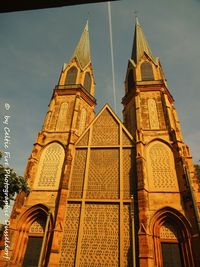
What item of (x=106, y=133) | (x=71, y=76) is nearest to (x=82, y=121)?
(x=106, y=133)

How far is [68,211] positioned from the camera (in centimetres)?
1465

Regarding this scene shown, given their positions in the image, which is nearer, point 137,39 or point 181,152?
point 181,152

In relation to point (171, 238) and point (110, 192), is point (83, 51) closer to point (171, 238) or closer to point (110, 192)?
point (110, 192)

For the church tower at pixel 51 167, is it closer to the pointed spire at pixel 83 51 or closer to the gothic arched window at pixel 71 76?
the gothic arched window at pixel 71 76

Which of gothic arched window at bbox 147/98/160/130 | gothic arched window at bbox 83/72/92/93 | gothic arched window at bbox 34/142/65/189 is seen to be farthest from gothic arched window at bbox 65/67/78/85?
gothic arched window at bbox 147/98/160/130

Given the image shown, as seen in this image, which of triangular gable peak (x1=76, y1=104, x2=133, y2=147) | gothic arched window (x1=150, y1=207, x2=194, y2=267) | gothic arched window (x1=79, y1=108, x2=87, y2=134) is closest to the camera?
gothic arched window (x1=150, y1=207, x2=194, y2=267)

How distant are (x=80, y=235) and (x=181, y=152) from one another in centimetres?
992

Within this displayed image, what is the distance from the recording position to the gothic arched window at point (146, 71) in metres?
23.1

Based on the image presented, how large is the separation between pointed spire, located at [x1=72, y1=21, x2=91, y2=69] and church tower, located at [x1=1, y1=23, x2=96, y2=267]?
749 millimetres

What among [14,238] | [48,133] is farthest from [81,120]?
[14,238]

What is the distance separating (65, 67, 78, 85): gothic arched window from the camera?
975 inches

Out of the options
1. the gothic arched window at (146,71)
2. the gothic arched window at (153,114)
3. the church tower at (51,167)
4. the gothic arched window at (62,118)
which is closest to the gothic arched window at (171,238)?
the church tower at (51,167)

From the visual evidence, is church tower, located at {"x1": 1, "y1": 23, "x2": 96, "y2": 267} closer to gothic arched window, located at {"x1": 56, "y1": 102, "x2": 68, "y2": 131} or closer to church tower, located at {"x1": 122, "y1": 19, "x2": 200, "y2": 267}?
gothic arched window, located at {"x1": 56, "y1": 102, "x2": 68, "y2": 131}

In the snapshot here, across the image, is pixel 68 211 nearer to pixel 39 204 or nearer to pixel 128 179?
pixel 39 204
